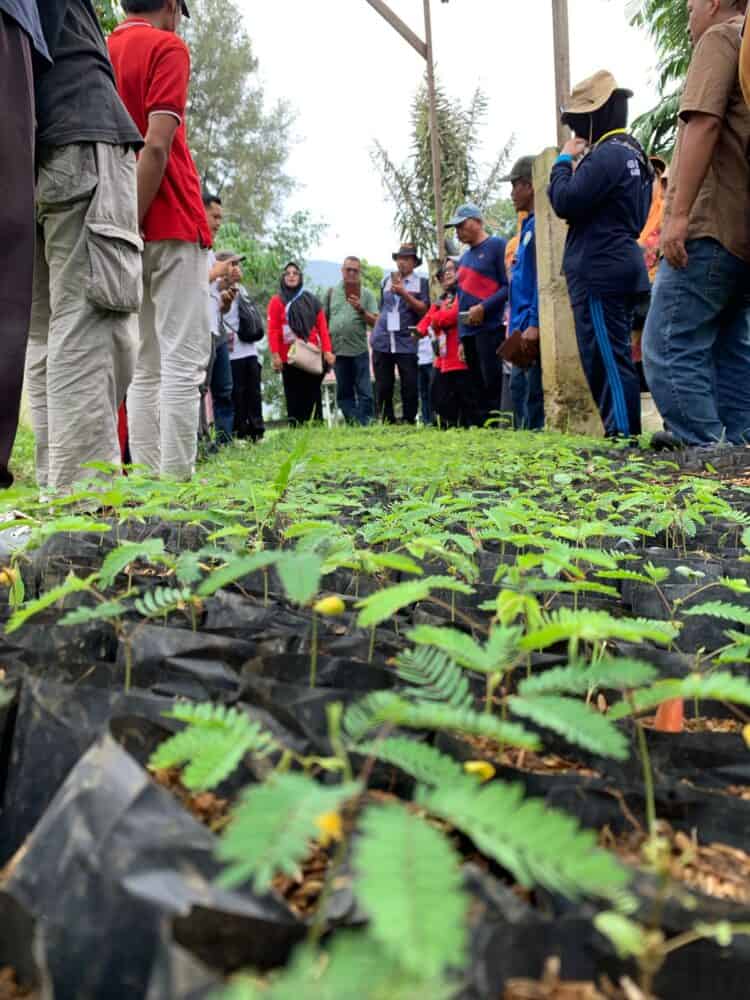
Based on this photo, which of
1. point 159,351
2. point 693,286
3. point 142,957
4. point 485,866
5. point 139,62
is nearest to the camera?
point 142,957

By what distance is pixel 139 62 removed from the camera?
2.86 m

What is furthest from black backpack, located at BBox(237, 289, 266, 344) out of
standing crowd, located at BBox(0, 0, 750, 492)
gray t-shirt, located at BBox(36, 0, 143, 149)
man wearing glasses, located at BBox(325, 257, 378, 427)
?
gray t-shirt, located at BBox(36, 0, 143, 149)

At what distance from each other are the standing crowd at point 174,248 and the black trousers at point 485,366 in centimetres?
42

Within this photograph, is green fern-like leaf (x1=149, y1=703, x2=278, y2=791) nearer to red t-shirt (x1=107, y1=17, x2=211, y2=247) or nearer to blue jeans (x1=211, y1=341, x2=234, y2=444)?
red t-shirt (x1=107, y1=17, x2=211, y2=247)

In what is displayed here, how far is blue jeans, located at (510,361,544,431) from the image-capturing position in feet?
22.0

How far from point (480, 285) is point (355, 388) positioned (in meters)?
3.44

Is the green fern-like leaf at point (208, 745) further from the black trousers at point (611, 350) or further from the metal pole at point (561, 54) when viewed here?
the metal pole at point (561, 54)

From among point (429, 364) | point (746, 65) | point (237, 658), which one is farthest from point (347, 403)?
point (237, 658)

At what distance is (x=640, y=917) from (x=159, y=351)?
3.12m

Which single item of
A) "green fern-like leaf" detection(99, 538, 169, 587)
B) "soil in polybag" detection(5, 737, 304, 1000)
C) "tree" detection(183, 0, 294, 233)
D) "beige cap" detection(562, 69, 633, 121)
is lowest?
"soil in polybag" detection(5, 737, 304, 1000)

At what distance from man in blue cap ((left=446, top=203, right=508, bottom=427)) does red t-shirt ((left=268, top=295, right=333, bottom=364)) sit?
2.15 meters

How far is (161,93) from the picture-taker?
2846 mm

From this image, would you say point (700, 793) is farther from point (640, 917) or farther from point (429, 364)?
point (429, 364)

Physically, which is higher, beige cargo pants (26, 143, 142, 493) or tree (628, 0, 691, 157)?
tree (628, 0, 691, 157)
